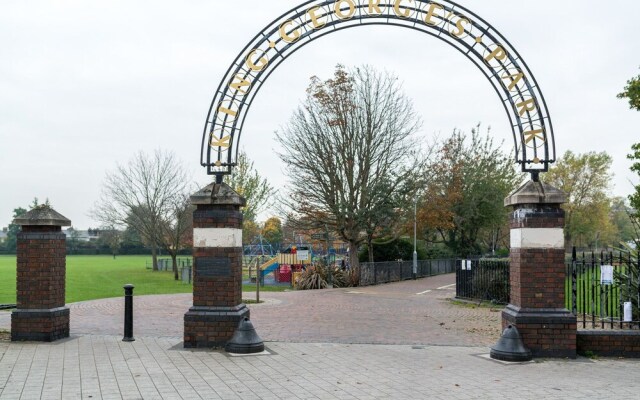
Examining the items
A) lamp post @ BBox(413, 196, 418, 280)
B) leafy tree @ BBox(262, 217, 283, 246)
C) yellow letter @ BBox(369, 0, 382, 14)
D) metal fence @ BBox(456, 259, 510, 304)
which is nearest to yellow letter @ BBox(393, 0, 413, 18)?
yellow letter @ BBox(369, 0, 382, 14)

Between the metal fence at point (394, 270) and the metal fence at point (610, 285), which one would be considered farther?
the metal fence at point (394, 270)

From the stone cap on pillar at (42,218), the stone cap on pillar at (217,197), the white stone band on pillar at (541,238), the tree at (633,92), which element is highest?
the tree at (633,92)

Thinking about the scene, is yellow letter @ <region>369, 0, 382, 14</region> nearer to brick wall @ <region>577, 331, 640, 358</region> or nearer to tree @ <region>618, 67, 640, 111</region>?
brick wall @ <region>577, 331, 640, 358</region>

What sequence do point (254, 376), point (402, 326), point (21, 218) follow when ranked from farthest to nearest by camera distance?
1. point (402, 326)
2. point (21, 218)
3. point (254, 376)

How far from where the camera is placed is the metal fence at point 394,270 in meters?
29.6

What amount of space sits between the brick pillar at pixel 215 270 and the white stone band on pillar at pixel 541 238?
14.9 feet

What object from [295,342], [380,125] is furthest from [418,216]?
[295,342]

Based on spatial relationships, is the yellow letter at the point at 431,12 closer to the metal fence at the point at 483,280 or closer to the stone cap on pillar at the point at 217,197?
the stone cap on pillar at the point at 217,197

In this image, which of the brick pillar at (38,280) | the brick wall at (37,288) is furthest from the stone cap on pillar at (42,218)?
the brick wall at (37,288)

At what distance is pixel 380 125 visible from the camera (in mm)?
29734

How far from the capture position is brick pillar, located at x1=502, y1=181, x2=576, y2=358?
9727mm

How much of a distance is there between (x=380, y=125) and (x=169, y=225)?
60.2ft

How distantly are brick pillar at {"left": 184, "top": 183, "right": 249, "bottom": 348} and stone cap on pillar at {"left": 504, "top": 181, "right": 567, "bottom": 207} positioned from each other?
14.8 feet

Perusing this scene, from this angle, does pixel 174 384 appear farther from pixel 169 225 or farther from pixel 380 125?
pixel 169 225
